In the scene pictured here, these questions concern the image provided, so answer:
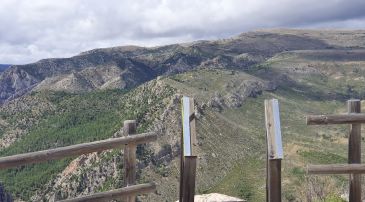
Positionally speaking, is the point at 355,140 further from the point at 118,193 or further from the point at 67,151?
the point at 67,151

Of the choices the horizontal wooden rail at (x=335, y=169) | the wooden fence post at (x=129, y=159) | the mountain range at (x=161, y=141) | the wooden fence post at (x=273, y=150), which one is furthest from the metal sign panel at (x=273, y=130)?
the mountain range at (x=161, y=141)

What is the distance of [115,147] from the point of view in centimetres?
1004

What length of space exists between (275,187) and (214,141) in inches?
5112

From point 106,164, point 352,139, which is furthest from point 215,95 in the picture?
point 352,139

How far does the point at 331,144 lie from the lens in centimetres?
16588

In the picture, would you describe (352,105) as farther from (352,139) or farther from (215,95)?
(215,95)

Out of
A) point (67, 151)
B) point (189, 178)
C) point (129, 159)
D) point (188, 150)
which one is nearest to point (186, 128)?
point (188, 150)

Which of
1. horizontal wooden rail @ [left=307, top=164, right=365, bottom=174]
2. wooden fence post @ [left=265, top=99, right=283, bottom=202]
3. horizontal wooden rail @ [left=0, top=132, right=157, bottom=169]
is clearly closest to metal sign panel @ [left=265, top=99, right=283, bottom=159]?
wooden fence post @ [left=265, top=99, right=283, bottom=202]

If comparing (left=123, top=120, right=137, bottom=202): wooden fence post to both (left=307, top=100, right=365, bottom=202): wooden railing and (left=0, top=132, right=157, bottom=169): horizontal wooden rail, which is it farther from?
(left=307, top=100, right=365, bottom=202): wooden railing

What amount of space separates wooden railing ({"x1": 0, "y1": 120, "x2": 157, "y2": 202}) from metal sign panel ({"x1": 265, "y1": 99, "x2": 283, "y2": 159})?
2371 mm

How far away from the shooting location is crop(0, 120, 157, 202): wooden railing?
368 inches

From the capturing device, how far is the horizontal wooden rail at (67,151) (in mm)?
9117

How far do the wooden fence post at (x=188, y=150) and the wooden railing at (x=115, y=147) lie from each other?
0.94m

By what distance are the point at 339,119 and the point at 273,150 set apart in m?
1.65
